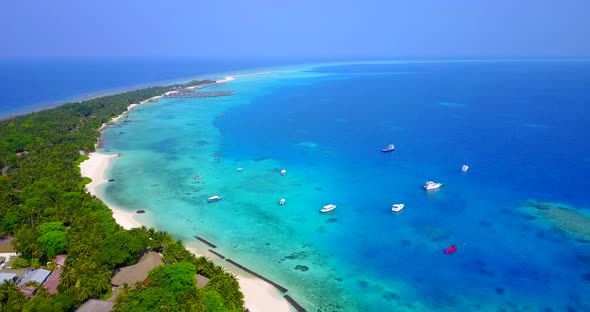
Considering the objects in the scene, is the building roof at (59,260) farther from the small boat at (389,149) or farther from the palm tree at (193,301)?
the small boat at (389,149)

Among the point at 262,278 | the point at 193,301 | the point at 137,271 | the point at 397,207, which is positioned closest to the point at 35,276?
the point at 137,271

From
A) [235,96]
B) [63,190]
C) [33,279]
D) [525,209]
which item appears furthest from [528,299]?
[235,96]

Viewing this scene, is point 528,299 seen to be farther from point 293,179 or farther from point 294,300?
point 293,179

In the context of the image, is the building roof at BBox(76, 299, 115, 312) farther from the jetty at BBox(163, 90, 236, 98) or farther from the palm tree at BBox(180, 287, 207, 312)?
the jetty at BBox(163, 90, 236, 98)

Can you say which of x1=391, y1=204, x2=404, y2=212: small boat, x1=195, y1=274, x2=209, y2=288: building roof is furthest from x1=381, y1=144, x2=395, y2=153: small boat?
x1=195, y1=274, x2=209, y2=288: building roof

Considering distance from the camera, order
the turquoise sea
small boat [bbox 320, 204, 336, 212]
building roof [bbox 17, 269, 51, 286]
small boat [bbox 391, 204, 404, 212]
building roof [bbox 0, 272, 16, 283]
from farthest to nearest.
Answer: small boat [bbox 320, 204, 336, 212], small boat [bbox 391, 204, 404, 212], the turquoise sea, building roof [bbox 0, 272, 16, 283], building roof [bbox 17, 269, 51, 286]
